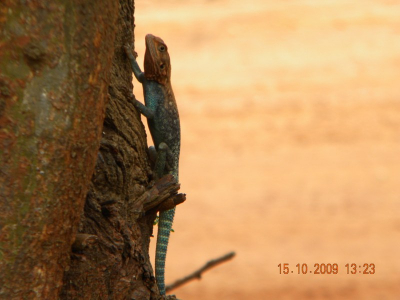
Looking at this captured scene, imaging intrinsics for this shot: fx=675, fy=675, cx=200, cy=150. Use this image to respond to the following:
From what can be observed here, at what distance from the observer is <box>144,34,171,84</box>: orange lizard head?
13.9 ft

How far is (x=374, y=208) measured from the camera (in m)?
11.0

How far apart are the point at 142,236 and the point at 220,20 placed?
53.3 ft

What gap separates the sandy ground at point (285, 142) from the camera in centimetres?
942

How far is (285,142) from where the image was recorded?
43.2 feet

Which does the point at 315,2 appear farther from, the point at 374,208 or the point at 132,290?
the point at 132,290

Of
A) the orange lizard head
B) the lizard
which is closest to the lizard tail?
the lizard

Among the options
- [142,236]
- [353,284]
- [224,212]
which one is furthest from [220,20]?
[142,236]

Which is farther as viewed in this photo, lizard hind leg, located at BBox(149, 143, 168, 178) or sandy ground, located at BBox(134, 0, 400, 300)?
sandy ground, located at BBox(134, 0, 400, 300)

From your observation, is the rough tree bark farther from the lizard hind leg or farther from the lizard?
the lizard
